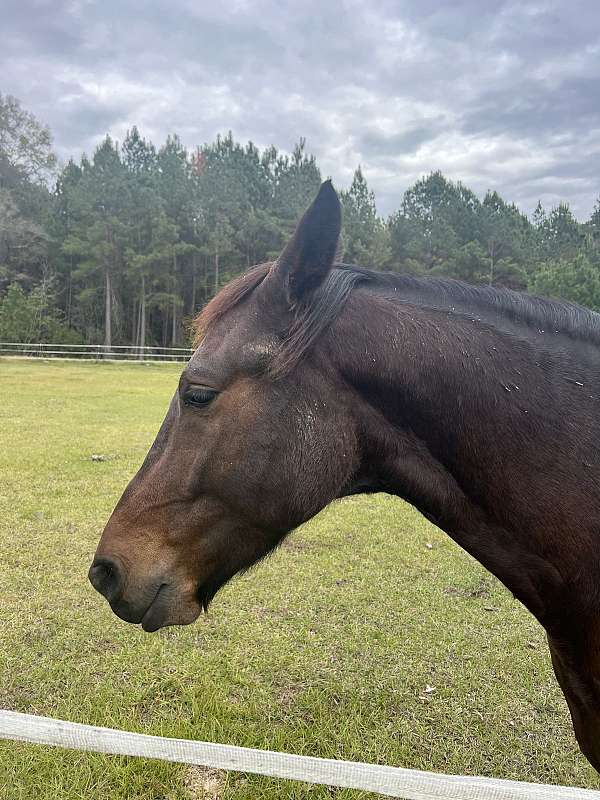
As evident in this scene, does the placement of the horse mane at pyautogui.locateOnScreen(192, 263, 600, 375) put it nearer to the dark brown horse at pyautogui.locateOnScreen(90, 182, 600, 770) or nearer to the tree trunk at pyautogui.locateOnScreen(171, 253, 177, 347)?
the dark brown horse at pyautogui.locateOnScreen(90, 182, 600, 770)

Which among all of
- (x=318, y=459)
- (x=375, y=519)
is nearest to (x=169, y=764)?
(x=318, y=459)

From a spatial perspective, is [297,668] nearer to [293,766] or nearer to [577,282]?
[293,766]

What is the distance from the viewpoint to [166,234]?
1608 inches

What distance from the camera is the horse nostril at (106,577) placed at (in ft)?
5.61

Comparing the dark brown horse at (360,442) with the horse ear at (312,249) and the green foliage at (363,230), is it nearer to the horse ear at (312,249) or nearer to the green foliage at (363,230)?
the horse ear at (312,249)

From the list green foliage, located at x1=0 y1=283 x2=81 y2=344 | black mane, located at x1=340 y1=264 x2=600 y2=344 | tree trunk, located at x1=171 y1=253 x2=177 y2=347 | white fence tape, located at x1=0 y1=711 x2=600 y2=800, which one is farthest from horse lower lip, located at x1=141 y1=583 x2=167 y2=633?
green foliage, located at x1=0 y1=283 x2=81 y2=344

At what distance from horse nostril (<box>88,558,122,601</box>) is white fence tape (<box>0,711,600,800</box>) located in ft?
1.50

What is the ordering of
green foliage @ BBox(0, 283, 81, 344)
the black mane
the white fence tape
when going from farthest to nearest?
1. green foliage @ BBox(0, 283, 81, 344)
2. the black mane
3. the white fence tape

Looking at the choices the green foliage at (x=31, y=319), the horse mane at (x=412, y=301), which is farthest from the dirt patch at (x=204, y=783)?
the green foliage at (x=31, y=319)

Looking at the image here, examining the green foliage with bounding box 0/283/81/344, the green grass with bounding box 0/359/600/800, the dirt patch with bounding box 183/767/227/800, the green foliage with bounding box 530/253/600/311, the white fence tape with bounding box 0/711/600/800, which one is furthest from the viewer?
the green foliage with bounding box 0/283/81/344

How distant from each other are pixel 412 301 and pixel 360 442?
515mm

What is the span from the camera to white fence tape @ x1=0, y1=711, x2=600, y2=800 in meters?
1.55

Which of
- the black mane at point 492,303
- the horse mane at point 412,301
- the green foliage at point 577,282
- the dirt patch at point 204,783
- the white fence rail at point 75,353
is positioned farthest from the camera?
the white fence rail at point 75,353

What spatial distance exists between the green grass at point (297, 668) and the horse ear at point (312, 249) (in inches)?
99.0
